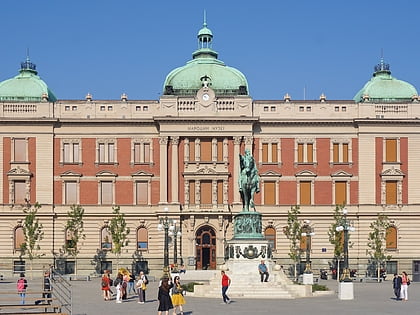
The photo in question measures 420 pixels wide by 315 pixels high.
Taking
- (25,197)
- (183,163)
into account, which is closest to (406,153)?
(183,163)

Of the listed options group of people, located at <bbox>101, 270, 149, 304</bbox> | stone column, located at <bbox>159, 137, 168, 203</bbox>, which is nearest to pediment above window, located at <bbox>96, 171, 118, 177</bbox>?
Result: stone column, located at <bbox>159, 137, 168, 203</bbox>

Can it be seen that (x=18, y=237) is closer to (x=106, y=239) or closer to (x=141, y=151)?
(x=106, y=239)

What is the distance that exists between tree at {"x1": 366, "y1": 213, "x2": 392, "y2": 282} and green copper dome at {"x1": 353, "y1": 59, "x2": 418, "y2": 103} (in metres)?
12.1

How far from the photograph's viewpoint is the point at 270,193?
302ft

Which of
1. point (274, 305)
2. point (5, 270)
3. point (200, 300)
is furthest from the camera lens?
point (5, 270)

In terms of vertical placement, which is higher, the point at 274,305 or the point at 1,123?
the point at 1,123

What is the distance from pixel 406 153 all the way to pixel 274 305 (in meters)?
47.5

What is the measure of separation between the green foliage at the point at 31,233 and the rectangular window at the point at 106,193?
615cm

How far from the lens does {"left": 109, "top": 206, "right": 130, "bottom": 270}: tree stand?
87625mm

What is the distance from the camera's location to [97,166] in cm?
9175

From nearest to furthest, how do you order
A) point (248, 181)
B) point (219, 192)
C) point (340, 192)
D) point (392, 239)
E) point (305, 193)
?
point (248, 181)
point (219, 192)
point (392, 239)
point (340, 192)
point (305, 193)

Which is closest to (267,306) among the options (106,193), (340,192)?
(340,192)

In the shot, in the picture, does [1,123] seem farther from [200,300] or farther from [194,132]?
[200,300]

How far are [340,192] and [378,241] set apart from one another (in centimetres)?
687
